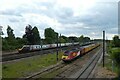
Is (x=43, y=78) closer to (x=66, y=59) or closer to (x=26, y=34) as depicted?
(x=66, y=59)

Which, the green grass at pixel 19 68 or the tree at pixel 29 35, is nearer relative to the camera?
the green grass at pixel 19 68

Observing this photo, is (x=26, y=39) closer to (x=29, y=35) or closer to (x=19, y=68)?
(x=29, y=35)

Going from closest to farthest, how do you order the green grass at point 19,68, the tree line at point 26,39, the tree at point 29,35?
the green grass at point 19,68, the tree line at point 26,39, the tree at point 29,35

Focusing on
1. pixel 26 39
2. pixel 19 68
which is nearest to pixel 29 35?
pixel 26 39

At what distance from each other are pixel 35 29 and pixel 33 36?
8066 millimetres

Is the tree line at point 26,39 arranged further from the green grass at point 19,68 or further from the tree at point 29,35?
the green grass at point 19,68

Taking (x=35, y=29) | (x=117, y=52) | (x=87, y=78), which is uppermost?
(x=35, y=29)

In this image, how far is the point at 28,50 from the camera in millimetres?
72250

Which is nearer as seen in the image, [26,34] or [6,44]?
[6,44]

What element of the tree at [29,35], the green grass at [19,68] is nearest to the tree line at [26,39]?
the tree at [29,35]

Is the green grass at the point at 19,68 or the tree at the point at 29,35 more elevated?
the tree at the point at 29,35

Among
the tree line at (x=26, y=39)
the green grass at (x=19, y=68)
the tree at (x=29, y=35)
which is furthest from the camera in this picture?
the tree at (x=29, y=35)

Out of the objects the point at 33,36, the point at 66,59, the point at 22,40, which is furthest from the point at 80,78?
the point at 33,36

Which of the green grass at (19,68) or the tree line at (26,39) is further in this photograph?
the tree line at (26,39)
